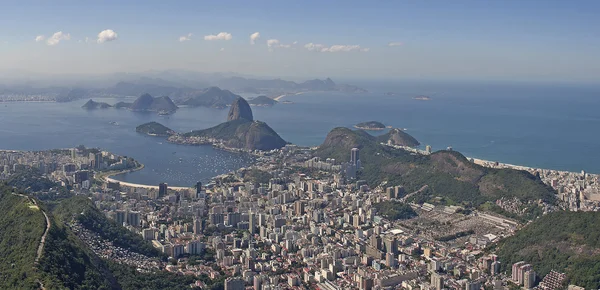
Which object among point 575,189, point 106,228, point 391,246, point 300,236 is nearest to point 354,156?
point 575,189

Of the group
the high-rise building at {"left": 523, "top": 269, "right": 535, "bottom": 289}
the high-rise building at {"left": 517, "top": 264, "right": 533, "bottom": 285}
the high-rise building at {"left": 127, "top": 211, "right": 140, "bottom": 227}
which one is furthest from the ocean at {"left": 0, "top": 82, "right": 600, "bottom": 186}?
the high-rise building at {"left": 523, "top": 269, "right": 535, "bottom": 289}

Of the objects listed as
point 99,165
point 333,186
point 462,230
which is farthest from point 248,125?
point 462,230

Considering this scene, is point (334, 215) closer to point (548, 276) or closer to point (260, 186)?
point (260, 186)

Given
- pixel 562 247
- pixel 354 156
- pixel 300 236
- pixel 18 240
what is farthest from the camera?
pixel 354 156

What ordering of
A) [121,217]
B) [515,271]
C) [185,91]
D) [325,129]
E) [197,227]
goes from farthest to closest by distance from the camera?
[185,91]
[325,129]
[121,217]
[197,227]
[515,271]

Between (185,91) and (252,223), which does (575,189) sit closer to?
(252,223)

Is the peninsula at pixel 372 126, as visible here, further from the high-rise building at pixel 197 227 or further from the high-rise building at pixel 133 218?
the high-rise building at pixel 133 218
